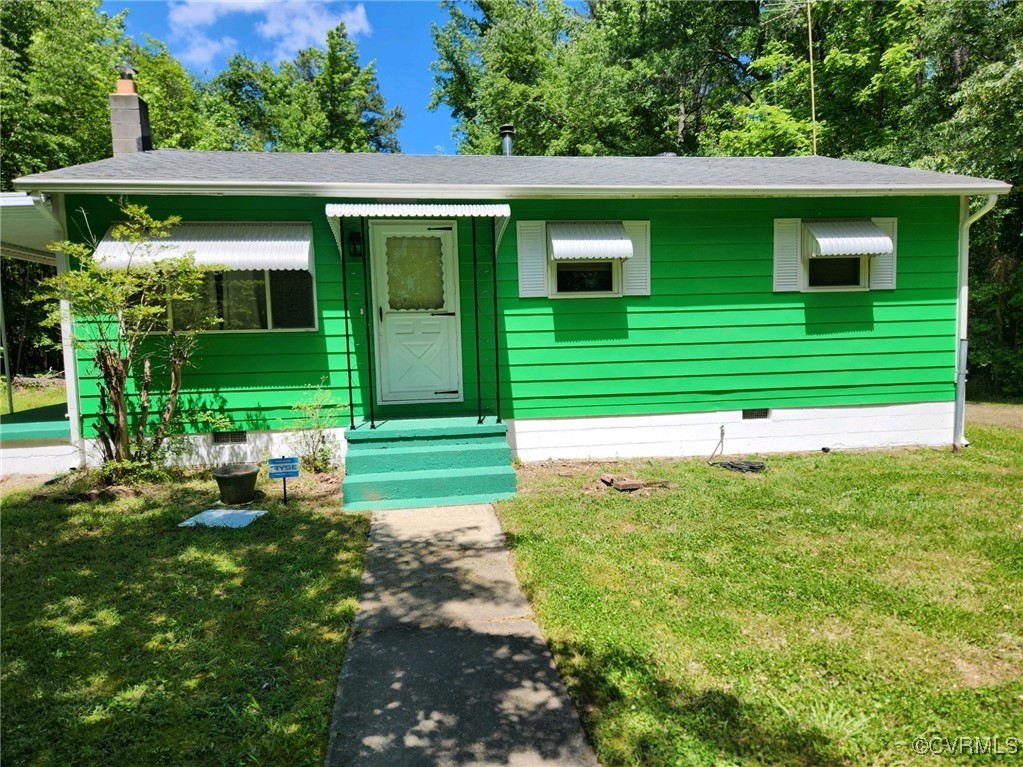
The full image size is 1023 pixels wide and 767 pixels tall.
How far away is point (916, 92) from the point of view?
13.2 m

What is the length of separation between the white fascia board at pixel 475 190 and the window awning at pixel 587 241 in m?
0.31

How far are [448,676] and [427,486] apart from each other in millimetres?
2682

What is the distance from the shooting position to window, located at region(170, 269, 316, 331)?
5.92 metres

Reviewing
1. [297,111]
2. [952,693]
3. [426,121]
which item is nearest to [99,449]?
[952,693]

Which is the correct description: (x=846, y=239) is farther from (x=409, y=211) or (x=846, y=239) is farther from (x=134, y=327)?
(x=134, y=327)

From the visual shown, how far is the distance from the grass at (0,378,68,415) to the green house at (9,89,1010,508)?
5548 mm

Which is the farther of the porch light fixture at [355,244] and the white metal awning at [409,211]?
the porch light fixture at [355,244]

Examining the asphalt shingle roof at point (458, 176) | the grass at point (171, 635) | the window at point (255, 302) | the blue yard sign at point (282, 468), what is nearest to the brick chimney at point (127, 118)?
the asphalt shingle roof at point (458, 176)

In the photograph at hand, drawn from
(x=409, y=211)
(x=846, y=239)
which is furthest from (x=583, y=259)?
(x=846, y=239)

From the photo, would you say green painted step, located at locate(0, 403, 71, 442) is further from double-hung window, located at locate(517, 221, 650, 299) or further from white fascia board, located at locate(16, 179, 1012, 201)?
double-hung window, located at locate(517, 221, 650, 299)

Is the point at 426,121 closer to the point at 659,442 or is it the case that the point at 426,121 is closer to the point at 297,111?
the point at 297,111

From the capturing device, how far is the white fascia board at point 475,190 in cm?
527
